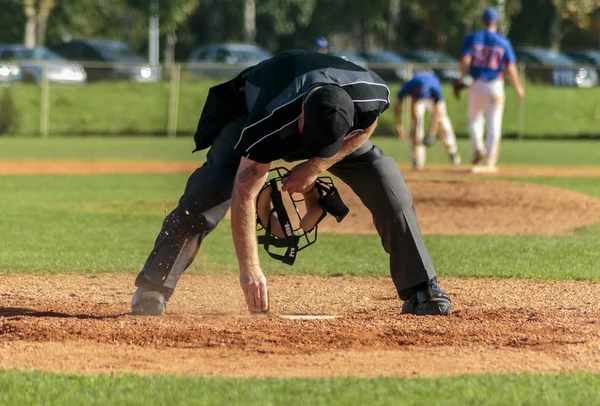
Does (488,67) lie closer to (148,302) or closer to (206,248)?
(206,248)

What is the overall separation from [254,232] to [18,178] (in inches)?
518

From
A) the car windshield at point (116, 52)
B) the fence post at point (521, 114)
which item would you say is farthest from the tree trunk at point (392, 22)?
the fence post at point (521, 114)

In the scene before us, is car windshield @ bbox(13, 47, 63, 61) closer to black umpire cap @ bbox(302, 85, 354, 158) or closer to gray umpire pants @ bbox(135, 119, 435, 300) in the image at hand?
gray umpire pants @ bbox(135, 119, 435, 300)

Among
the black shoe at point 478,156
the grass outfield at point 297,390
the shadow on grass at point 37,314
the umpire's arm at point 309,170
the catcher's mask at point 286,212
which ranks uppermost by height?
the umpire's arm at point 309,170

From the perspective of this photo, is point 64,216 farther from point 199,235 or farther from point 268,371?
point 268,371

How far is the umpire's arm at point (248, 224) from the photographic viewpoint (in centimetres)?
539

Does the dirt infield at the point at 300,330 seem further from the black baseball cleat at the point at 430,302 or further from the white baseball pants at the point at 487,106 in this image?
the white baseball pants at the point at 487,106

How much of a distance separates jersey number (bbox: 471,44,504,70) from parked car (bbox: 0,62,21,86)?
19755 mm

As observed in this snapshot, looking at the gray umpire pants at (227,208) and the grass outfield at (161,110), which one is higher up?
the gray umpire pants at (227,208)

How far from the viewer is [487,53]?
16.3 m

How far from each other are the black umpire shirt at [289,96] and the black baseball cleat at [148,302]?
4.20ft

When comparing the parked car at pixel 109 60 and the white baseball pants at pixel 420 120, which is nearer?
the white baseball pants at pixel 420 120

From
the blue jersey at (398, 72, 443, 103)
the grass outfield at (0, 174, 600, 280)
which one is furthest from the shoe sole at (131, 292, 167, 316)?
the blue jersey at (398, 72, 443, 103)

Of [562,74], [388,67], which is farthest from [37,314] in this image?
[562,74]
